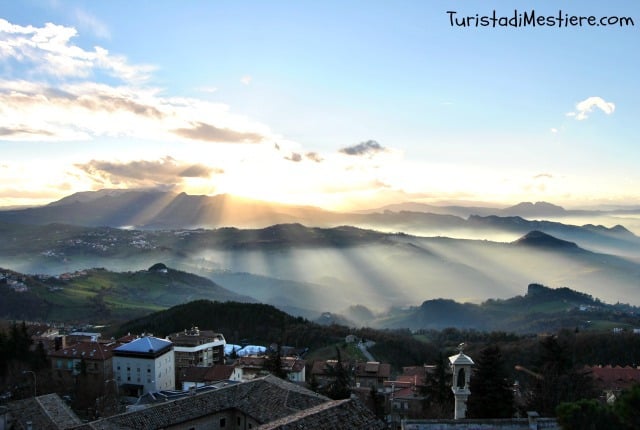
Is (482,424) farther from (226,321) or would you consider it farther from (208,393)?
(226,321)

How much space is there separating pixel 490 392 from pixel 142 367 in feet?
99.9

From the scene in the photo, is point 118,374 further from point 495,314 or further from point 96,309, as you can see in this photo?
point 495,314

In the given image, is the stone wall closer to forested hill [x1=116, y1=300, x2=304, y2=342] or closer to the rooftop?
the rooftop

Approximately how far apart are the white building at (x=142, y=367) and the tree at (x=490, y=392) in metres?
28.2

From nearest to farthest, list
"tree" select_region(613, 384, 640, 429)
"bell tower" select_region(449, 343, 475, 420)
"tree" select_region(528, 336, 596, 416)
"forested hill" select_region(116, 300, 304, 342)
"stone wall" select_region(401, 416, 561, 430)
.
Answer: "tree" select_region(613, 384, 640, 429)
"stone wall" select_region(401, 416, 561, 430)
"bell tower" select_region(449, 343, 475, 420)
"tree" select_region(528, 336, 596, 416)
"forested hill" select_region(116, 300, 304, 342)

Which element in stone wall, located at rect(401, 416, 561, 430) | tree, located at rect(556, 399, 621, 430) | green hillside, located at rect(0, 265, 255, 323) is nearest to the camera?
tree, located at rect(556, 399, 621, 430)

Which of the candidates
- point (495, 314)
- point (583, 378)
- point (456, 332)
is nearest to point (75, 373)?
point (583, 378)

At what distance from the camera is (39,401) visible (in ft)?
88.1

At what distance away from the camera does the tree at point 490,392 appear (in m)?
22.9

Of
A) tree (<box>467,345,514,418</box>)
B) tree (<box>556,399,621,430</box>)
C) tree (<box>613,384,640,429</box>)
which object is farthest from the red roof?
tree (<box>613,384,640,429</box>)

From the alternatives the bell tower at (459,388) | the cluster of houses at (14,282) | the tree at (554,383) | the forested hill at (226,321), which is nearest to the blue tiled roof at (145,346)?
the tree at (554,383)

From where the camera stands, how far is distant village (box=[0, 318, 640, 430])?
18094 millimetres

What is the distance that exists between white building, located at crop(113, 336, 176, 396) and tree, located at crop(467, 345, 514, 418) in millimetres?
28189

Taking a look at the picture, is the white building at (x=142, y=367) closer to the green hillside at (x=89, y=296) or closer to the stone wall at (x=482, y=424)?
the stone wall at (x=482, y=424)
